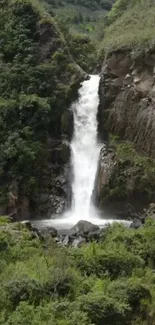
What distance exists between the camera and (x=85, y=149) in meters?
37.6

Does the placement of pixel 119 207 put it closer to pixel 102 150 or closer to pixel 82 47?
pixel 102 150

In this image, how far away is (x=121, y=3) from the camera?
57875 millimetres

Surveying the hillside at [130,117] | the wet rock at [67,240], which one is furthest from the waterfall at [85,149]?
the wet rock at [67,240]

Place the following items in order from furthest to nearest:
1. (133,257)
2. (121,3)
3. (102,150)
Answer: (121,3), (102,150), (133,257)

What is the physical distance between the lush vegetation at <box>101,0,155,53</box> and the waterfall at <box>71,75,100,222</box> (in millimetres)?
3627

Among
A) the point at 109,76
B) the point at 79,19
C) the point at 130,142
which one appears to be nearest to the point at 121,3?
the point at 79,19

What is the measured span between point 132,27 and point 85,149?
12.9 m

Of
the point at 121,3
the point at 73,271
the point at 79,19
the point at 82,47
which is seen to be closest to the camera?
the point at 73,271

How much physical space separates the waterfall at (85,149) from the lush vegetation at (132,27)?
3.63m

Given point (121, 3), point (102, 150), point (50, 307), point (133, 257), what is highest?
point (121, 3)

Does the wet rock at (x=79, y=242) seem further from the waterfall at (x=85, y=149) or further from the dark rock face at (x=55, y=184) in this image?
the dark rock face at (x=55, y=184)

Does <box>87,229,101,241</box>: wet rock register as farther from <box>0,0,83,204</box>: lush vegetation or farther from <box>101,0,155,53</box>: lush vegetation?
<box>101,0,155,53</box>: lush vegetation

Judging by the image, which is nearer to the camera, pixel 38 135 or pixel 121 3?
pixel 38 135

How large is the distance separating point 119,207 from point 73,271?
18678 millimetres
